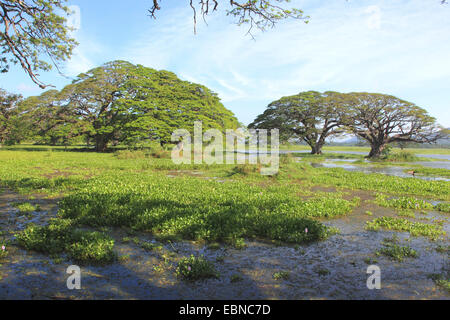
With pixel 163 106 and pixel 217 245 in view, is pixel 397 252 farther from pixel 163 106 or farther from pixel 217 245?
pixel 163 106

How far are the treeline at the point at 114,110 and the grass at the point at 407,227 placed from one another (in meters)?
35.7

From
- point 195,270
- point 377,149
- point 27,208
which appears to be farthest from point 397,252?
point 377,149

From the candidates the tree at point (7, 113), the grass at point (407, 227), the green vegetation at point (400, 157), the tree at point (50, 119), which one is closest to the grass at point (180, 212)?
the grass at point (407, 227)

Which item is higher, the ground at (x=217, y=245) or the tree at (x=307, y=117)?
the tree at (x=307, y=117)

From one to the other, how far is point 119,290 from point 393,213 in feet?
31.2

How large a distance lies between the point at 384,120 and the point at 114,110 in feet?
145

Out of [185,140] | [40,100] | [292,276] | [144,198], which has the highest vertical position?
[40,100]

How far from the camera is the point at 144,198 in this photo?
9508mm

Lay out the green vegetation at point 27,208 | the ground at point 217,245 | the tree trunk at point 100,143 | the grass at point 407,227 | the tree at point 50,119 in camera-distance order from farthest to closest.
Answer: the tree trunk at point 100,143 → the tree at point 50,119 → the green vegetation at point 27,208 → the grass at point 407,227 → the ground at point 217,245

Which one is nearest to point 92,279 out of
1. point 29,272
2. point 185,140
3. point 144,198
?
point 29,272

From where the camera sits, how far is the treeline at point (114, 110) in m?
40.4

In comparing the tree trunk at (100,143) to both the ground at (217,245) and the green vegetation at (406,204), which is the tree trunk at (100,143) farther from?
the green vegetation at (406,204)

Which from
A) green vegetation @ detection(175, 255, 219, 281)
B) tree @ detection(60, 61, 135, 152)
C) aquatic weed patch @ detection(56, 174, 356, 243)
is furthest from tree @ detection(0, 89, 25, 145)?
green vegetation @ detection(175, 255, 219, 281)

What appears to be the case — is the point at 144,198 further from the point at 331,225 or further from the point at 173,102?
the point at 173,102
